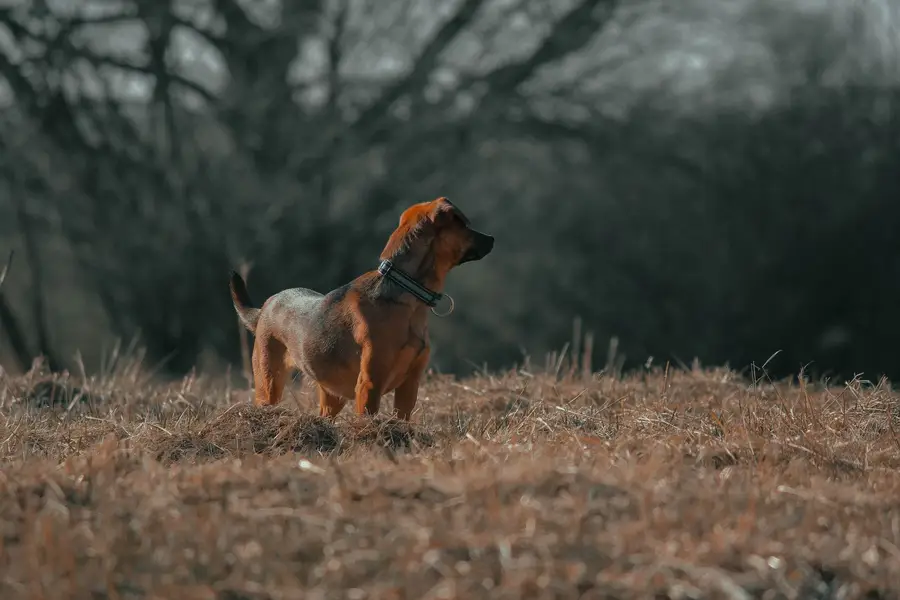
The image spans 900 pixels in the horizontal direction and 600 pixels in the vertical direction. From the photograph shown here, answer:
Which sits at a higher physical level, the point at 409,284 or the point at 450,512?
the point at 409,284

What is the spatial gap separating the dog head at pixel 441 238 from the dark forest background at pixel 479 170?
34.0ft

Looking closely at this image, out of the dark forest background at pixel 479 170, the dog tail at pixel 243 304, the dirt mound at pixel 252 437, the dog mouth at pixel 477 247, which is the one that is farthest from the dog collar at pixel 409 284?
the dark forest background at pixel 479 170

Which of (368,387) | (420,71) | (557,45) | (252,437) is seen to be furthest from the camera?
(557,45)

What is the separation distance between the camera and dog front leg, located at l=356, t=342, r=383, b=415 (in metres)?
6.04

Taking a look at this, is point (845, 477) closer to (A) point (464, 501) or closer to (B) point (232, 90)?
(A) point (464, 501)

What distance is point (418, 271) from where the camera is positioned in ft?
20.4

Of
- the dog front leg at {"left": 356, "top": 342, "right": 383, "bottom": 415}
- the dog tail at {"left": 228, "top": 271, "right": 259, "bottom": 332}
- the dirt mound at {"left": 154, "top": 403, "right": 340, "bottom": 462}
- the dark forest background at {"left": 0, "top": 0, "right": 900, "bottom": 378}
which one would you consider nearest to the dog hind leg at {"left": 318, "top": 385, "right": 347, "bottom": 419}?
the dog tail at {"left": 228, "top": 271, "right": 259, "bottom": 332}

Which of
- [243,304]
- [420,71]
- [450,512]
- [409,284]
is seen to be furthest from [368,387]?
[420,71]

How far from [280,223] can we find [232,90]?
2.05 m

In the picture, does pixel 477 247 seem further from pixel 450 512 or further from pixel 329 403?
pixel 450 512

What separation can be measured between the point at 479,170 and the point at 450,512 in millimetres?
16523

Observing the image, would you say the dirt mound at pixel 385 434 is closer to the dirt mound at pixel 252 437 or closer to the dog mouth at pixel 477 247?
the dirt mound at pixel 252 437

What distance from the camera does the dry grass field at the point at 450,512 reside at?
3586 mm

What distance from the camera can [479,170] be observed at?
2030cm
